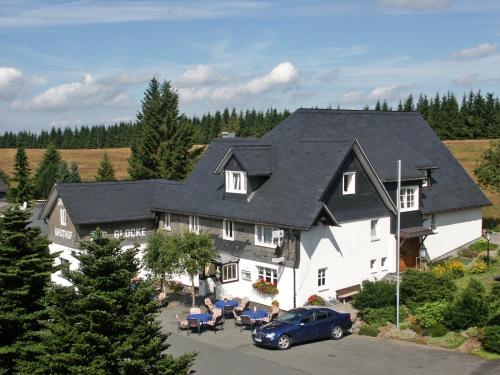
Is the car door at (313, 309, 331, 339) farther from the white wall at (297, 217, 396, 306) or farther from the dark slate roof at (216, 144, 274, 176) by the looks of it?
the dark slate roof at (216, 144, 274, 176)

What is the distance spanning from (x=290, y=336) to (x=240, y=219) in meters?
8.88

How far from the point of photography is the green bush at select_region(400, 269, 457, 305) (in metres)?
27.2

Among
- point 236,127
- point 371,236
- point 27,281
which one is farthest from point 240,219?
point 236,127

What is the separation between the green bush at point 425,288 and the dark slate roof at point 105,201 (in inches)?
678

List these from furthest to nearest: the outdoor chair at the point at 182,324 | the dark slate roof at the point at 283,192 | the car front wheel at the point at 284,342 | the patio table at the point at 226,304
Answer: the dark slate roof at the point at 283,192 → the patio table at the point at 226,304 → the outdoor chair at the point at 182,324 → the car front wheel at the point at 284,342

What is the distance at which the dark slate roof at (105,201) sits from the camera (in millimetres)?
36125

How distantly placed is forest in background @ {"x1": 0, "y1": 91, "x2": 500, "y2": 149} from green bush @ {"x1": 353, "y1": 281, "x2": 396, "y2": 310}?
37.9 metres

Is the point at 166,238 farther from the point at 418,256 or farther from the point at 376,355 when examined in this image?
the point at 418,256

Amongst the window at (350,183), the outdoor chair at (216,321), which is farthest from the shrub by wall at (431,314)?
the outdoor chair at (216,321)

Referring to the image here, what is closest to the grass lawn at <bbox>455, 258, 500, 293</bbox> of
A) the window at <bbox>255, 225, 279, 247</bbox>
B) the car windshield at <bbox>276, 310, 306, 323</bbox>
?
the window at <bbox>255, 225, 279, 247</bbox>

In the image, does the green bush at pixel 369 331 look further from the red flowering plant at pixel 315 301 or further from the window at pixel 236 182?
the window at pixel 236 182

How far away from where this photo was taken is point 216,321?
27.1 meters

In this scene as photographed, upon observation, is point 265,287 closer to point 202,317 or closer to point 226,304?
point 226,304

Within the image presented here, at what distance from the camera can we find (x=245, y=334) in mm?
26297
